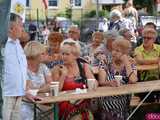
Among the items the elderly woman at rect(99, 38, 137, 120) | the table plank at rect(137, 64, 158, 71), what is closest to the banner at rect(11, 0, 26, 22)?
the elderly woman at rect(99, 38, 137, 120)

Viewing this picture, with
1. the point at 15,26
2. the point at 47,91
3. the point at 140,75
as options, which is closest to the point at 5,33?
the point at 15,26

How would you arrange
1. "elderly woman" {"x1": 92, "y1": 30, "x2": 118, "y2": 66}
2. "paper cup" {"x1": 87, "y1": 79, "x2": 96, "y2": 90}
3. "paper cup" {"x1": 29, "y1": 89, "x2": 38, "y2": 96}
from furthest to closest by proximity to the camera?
"elderly woman" {"x1": 92, "y1": 30, "x2": 118, "y2": 66} < "paper cup" {"x1": 87, "y1": 79, "x2": 96, "y2": 90} < "paper cup" {"x1": 29, "y1": 89, "x2": 38, "y2": 96}

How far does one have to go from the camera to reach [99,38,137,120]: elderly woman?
657 centimetres

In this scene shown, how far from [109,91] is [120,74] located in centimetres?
82

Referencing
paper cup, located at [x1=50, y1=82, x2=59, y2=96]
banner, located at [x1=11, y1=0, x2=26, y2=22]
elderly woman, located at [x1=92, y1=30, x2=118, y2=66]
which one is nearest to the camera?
paper cup, located at [x1=50, y1=82, x2=59, y2=96]

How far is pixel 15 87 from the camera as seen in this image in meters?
5.86

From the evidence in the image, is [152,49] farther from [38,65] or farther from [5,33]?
[5,33]

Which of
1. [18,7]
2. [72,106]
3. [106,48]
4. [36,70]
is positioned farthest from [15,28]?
[106,48]

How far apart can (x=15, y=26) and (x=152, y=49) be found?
2.86 metres

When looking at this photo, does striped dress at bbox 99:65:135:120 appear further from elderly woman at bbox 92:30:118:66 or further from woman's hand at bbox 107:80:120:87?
elderly woman at bbox 92:30:118:66

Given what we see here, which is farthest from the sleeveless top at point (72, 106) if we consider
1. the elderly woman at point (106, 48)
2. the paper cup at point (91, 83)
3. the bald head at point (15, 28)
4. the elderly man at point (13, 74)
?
the elderly woman at point (106, 48)

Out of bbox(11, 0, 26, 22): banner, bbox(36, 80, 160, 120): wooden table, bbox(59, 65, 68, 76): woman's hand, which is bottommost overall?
bbox(36, 80, 160, 120): wooden table

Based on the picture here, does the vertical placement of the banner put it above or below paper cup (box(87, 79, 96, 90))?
above

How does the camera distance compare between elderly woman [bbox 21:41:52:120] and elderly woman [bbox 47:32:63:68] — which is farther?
elderly woman [bbox 47:32:63:68]
